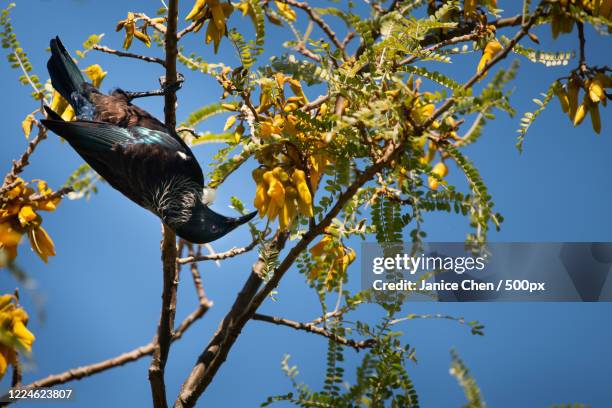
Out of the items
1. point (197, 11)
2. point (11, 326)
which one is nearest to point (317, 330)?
point (11, 326)

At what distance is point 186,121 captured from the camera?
1.88 m

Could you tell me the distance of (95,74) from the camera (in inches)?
91.4

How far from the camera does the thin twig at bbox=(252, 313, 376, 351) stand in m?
1.84

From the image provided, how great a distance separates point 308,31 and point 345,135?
17.1 inches

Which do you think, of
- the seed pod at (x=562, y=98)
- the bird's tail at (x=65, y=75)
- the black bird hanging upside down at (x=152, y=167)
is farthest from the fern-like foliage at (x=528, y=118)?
the bird's tail at (x=65, y=75)

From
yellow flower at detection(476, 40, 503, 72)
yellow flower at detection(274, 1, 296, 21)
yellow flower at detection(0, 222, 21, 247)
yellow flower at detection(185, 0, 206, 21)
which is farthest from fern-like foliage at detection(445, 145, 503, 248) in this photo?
yellow flower at detection(0, 222, 21, 247)

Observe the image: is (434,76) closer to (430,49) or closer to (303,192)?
(430,49)

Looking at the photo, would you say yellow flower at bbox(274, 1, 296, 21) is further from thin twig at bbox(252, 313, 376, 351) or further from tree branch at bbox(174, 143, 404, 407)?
thin twig at bbox(252, 313, 376, 351)

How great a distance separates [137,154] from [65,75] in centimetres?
52

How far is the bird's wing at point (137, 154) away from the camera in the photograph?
209cm

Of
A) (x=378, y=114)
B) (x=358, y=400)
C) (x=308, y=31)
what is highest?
(x=308, y=31)

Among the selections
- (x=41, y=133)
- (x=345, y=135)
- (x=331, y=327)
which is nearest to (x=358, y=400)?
(x=331, y=327)

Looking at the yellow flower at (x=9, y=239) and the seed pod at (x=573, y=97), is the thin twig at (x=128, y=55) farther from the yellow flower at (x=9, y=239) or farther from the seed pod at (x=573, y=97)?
the seed pod at (x=573, y=97)

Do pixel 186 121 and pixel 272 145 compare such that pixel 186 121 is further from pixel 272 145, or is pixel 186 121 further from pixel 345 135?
pixel 345 135
